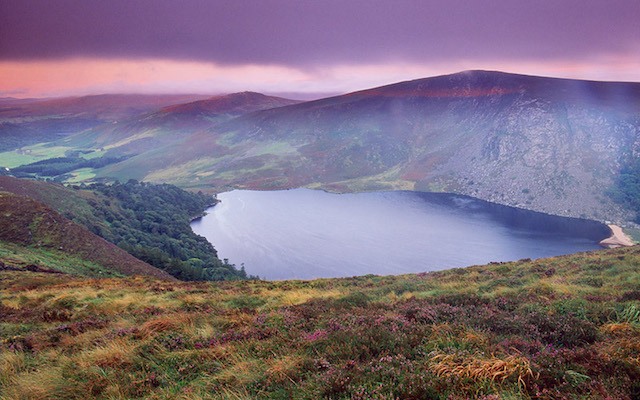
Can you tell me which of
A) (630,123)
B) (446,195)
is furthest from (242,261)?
(630,123)

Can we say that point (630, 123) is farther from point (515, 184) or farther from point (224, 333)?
point (224, 333)

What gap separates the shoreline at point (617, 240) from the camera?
102988 mm

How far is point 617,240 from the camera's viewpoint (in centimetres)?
10831

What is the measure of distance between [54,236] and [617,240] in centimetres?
13997

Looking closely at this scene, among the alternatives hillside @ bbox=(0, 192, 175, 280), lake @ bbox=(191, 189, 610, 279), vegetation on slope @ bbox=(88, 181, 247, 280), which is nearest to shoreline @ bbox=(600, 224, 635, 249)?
lake @ bbox=(191, 189, 610, 279)

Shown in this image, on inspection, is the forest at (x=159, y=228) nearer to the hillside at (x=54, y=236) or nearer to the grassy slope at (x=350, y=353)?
the hillside at (x=54, y=236)

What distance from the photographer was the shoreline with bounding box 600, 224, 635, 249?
102988 millimetres

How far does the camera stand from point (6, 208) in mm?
49656

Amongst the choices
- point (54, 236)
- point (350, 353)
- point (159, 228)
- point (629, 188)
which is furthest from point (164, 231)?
point (629, 188)

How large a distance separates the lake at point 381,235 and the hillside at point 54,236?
46.8 m

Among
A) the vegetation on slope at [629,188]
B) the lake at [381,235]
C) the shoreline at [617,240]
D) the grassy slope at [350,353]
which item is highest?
the grassy slope at [350,353]

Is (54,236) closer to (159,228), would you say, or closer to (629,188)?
(159,228)

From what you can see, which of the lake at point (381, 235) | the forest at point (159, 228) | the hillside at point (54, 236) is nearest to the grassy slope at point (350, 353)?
the hillside at point (54, 236)

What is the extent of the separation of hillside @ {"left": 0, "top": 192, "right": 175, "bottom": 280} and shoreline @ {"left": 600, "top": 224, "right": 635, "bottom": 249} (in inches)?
4656
